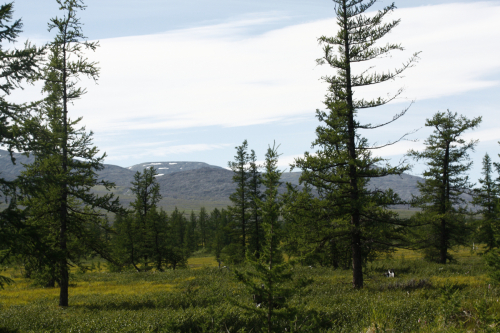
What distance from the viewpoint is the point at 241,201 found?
3584cm

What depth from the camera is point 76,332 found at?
32.4 feet

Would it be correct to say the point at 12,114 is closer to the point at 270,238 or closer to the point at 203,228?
the point at 270,238

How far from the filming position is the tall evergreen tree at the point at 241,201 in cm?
3544

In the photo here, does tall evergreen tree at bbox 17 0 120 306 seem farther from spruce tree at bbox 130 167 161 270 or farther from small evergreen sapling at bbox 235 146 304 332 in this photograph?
spruce tree at bbox 130 167 161 270

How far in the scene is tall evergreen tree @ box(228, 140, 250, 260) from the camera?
116 feet

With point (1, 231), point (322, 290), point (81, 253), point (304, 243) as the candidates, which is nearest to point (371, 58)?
point (304, 243)

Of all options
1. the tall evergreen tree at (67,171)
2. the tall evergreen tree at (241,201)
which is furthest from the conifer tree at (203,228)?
the tall evergreen tree at (67,171)

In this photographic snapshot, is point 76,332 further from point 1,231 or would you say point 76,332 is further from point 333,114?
point 333,114

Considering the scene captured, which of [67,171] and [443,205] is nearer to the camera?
[67,171]

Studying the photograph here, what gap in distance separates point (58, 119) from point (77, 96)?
1.52 metres

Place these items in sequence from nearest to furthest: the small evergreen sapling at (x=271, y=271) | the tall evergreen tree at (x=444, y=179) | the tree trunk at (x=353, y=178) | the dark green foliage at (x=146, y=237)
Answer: the small evergreen sapling at (x=271, y=271)
the tree trunk at (x=353, y=178)
the tall evergreen tree at (x=444, y=179)
the dark green foliage at (x=146, y=237)

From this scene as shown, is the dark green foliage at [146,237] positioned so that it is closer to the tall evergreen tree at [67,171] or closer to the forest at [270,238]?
the forest at [270,238]

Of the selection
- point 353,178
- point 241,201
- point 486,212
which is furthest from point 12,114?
point 486,212

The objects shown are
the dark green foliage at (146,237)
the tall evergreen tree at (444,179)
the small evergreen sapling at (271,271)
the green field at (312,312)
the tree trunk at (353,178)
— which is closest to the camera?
the small evergreen sapling at (271,271)
